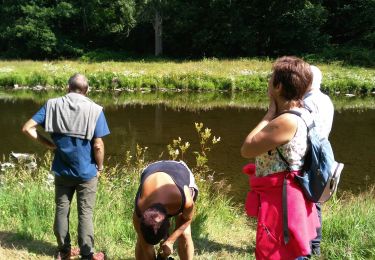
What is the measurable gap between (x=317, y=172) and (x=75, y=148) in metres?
2.22

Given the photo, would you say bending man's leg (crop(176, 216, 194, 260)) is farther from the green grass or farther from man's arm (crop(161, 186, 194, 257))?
the green grass

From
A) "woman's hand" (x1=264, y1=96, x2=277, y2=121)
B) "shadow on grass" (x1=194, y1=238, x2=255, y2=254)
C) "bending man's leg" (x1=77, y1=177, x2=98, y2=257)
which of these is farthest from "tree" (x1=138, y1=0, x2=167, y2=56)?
"woman's hand" (x1=264, y1=96, x2=277, y2=121)

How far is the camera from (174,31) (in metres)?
36.2

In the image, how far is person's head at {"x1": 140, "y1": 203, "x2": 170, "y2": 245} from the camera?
9.34 ft

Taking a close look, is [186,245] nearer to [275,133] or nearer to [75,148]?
[75,148]

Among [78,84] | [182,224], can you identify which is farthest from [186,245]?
[78,84]

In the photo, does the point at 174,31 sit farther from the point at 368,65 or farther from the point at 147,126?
the point at 147,126

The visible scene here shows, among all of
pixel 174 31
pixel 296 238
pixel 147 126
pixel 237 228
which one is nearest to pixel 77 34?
pixel 174 31

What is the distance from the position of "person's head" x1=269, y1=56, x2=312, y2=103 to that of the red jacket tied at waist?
0.50 meters

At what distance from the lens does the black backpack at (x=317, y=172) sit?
112 inches

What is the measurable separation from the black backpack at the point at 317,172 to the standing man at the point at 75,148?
1.96 m

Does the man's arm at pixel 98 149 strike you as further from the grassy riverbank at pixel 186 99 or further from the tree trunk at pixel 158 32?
the tree trunk at pixel 158 32

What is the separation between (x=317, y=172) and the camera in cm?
284

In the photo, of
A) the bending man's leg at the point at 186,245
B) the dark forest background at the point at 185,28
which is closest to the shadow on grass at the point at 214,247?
the bending man's leg at the point at 186,245
